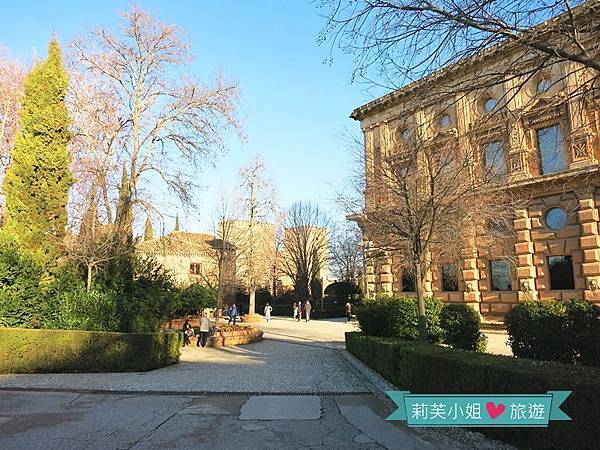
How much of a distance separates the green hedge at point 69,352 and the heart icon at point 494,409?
9623mm

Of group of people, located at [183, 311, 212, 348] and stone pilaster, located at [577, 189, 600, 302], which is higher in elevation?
stone pilaster, located at [577, 189, 600, 302]

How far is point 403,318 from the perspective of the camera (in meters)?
12.9

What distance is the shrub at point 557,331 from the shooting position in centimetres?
870

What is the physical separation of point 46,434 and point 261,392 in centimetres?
404

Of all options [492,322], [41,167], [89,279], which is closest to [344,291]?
[492,322]

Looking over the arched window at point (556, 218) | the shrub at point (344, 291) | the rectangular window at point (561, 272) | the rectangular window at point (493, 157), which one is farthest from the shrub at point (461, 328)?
the shrub at point (344, 291)

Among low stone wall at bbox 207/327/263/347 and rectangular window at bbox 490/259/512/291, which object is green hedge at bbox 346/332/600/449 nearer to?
low stone wall at bbox 207/327/263/347

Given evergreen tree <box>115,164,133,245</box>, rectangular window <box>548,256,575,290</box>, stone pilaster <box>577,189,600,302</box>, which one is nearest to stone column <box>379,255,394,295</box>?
rectangular window <box>548,256,575,290</box>

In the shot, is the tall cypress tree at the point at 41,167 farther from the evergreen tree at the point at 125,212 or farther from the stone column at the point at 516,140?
the stone column at the point at 516,140

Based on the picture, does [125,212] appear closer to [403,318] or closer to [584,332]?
[403,318]

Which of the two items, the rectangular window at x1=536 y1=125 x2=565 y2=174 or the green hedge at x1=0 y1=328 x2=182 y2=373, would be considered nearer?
the green hedge at x1=0 y1=328 x2=182 y2=373

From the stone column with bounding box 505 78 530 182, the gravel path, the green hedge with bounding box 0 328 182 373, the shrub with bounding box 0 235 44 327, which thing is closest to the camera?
the stone column with bounding box 505 78 530 182

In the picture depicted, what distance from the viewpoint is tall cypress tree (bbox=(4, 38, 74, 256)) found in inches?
559

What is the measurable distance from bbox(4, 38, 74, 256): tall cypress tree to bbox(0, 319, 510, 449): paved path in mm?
5235
